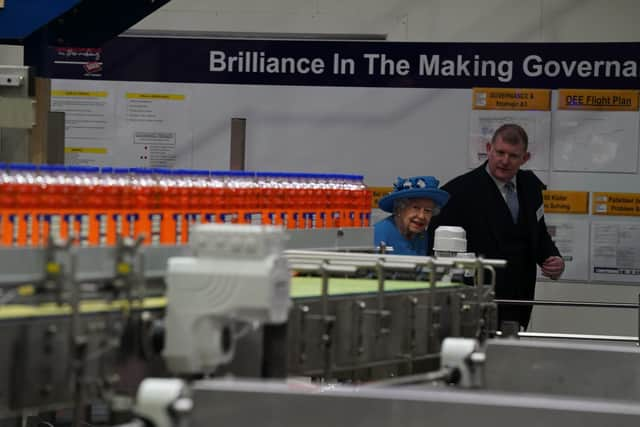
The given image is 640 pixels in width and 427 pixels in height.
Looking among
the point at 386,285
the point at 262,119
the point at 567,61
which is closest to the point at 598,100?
the point at 567,61

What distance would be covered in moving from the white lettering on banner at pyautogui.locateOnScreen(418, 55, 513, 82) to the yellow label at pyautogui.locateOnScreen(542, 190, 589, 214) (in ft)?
2.85

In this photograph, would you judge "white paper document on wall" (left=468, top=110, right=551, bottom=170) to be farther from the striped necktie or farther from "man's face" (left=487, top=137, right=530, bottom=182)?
the striped necktie

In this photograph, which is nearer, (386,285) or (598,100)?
(386,285)

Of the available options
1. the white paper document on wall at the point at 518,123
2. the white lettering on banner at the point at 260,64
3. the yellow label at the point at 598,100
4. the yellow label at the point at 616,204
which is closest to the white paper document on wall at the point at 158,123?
the white lettering on banner at the point at 260,64

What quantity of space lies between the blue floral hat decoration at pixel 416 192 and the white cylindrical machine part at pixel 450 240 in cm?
50

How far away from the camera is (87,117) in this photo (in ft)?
28.7

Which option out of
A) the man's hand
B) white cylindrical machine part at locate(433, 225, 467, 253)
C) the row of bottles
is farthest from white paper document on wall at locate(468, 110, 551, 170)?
the row of bottles

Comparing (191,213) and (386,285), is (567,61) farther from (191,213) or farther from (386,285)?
(191,213)

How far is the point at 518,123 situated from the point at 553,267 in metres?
1.04

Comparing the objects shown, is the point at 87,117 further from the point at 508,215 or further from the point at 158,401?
the point at 158,401

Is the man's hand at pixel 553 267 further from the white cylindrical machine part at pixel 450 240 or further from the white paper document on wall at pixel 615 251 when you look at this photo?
the white cylindrical machine part at pixel 450 240

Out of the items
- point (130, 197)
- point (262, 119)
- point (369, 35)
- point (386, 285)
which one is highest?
point (369, 35)

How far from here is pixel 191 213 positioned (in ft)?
13.9

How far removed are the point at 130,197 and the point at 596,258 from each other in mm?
5155
